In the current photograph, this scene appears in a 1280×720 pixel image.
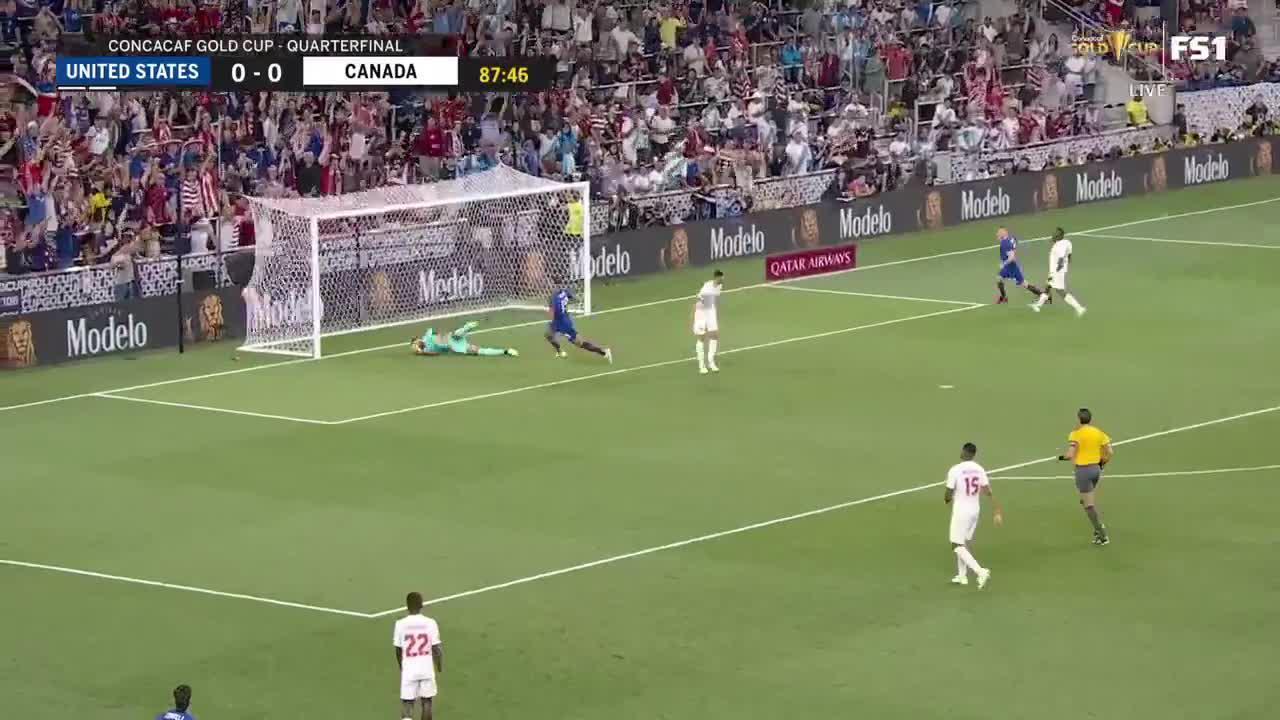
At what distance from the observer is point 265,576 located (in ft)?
96.9

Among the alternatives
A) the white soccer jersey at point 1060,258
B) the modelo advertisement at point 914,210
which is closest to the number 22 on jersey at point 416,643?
the white soccer jersey at point 1060,258

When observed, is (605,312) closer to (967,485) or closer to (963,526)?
(963,526)

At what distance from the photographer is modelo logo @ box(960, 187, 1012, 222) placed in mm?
62812

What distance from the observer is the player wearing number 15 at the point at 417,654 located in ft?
74.9

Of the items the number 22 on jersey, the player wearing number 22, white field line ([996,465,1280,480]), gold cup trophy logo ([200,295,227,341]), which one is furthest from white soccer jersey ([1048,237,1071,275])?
the number 22 on jersey

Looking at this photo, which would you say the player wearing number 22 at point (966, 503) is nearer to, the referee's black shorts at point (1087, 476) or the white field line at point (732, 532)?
the referee's black shorts at point (1087, 476)

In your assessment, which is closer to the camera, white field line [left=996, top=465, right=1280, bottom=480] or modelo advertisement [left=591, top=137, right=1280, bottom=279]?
white field line [left=996, top=465, right=1280, bottom=480]

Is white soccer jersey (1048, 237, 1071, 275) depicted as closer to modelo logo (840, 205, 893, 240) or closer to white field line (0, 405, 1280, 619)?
modelo logo (840, 205, 893, 240)

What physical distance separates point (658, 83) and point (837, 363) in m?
18.7

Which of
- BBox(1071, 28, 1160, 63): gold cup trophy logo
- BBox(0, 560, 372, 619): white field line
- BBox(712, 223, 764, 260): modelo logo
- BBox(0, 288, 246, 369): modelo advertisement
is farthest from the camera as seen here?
BBox(1071, 28, 1160, 63): gold cup trophy logo

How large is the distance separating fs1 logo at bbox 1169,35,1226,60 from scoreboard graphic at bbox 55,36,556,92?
1298 inches

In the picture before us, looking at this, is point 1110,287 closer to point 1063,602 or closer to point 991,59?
point 991,59

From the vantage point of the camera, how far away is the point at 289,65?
1795 inches

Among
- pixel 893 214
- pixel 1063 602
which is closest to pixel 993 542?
pixel 1063 602
